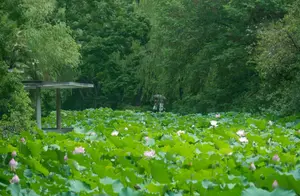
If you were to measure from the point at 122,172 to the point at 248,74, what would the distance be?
2016 centimetres

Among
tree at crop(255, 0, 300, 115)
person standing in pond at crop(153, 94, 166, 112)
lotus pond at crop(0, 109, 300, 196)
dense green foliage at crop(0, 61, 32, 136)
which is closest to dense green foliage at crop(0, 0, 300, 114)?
tree at crop(255, 0, 300, 115)

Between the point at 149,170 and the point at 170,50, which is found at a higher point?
the point at 149,170

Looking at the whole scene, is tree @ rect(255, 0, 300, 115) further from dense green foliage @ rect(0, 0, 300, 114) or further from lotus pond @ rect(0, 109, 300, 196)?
lotus pond @ rect(0, 109, 300, 196)

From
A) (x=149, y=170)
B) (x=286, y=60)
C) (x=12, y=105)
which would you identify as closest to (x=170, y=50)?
(x=286, y=60)

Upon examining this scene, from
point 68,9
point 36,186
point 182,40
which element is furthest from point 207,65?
point 36,186

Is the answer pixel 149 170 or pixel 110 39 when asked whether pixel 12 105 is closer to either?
pixel 149 170

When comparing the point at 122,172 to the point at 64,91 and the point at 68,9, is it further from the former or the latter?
the point at 68,9

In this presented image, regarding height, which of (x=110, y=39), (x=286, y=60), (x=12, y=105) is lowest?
(x=110, y=39)

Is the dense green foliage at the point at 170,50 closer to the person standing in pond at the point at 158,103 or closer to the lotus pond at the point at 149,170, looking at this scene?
the person standing in pond at the point at 158,103

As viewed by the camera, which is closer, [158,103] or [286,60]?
[286,60]

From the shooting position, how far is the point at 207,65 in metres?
23.7

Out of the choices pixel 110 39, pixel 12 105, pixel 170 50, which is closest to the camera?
pixel 12 105

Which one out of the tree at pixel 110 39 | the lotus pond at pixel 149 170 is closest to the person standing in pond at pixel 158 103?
the tree at pixel 110 39

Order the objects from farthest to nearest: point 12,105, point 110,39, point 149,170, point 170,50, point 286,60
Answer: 1. point 110,39
2. point 170,50
3. point 286,60
4. point 12,105
5. point 149,170
